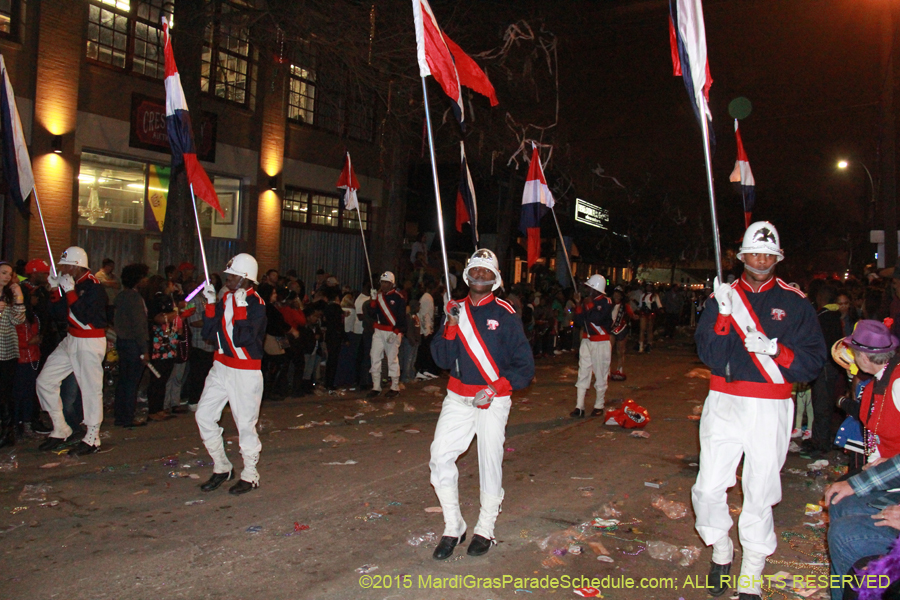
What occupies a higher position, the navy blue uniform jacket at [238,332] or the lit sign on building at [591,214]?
the lit sign on building at [591,214]

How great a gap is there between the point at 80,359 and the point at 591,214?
35.0 metres

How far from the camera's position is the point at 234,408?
639cm

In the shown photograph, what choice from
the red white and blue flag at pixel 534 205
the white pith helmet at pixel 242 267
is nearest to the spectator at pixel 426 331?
the red white and blue flag at pixel 534 205

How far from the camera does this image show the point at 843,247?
48500mm

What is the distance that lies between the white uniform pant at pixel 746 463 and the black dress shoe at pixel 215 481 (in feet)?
13.8

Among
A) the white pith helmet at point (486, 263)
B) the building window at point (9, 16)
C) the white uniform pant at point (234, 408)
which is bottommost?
the white uniform pant at point (234, 408)

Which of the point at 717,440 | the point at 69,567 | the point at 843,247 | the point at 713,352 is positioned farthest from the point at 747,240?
the point at 843,247

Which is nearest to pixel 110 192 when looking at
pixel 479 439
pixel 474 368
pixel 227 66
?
pixel 227 66

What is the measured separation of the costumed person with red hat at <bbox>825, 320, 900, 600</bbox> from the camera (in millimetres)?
3121

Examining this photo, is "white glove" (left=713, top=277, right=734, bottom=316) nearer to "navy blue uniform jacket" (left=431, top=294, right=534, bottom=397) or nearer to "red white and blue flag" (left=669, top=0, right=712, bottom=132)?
"red white and blue flag" (left=669, top=0, right=712, bottom=132)

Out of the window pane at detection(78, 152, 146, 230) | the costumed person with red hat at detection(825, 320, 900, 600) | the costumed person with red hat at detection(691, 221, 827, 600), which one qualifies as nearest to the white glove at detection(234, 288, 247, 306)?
the costumed person with red hat at detection(691, 221, 827, 600)

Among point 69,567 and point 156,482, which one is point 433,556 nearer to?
point 69,567

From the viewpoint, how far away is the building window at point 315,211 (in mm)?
19562

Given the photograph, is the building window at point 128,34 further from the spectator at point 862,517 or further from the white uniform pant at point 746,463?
the spectator at point 862,517
